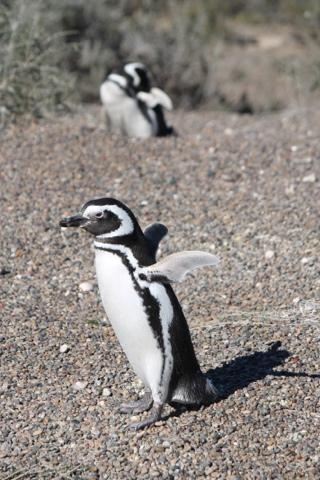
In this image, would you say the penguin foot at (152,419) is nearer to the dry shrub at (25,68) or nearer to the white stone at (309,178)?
the white stone at (309,178)

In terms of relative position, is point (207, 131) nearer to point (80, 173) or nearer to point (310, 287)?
point (80, 173)

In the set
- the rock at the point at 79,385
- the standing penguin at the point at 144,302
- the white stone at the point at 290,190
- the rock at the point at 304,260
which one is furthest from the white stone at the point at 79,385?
the white stone at the point at 290,190

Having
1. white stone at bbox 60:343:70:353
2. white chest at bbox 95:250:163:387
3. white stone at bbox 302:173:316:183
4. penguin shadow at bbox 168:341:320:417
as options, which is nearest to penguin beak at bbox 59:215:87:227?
white chest at bbox 95:250:163:387

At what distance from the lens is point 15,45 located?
778 centimetres

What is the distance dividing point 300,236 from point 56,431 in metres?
2.50

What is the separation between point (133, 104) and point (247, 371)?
4.27m

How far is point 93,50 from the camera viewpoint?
35.2ft

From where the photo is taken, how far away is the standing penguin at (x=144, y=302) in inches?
137

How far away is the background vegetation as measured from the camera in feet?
25.7

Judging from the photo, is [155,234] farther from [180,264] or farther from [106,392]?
[106,392]

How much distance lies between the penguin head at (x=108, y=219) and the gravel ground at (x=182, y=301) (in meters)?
0.79

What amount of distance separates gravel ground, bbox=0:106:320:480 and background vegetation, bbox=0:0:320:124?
38 centimetres

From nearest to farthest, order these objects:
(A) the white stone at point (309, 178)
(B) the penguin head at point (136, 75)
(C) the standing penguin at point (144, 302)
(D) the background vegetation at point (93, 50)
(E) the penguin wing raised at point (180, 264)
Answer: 1. (E) the penguin wing raised at point (180, 264)
2. (C) the standing penguin at point (144, 302)
3. (A) the white stone at point (309, 178)
4. (D) the background vegetation at point (93, 50)
5. (B) the penguin head at point (136, 75)

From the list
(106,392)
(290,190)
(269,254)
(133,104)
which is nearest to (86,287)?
(269,254)
